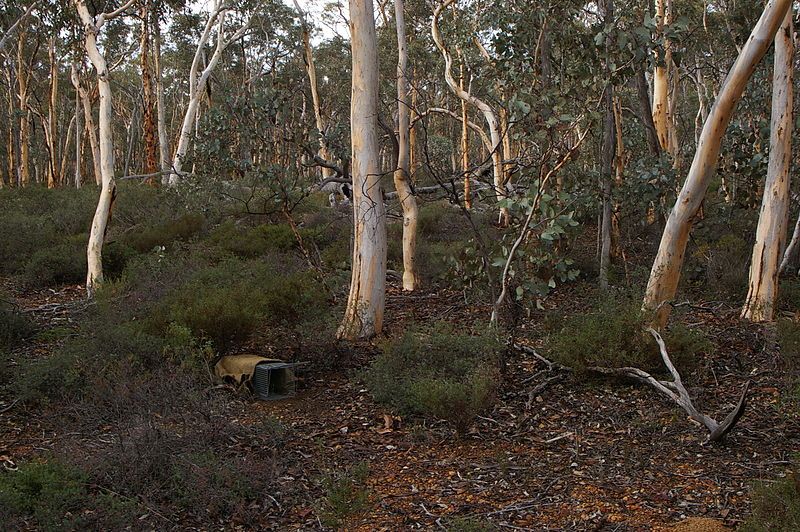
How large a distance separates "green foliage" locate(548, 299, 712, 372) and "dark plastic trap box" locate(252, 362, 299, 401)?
232 cm

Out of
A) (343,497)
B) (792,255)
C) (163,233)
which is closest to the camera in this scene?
(343,497)

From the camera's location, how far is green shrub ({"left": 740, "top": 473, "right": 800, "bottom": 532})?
10.3ft

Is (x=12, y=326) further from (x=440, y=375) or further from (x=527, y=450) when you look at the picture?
(x=527, y=450)

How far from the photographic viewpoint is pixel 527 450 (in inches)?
193

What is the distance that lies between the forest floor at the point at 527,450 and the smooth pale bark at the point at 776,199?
47.2 inches

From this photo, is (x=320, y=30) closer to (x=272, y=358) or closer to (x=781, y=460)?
(x=272, y=358)

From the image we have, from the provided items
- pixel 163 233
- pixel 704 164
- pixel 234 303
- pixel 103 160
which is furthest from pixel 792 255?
pixel 103 160

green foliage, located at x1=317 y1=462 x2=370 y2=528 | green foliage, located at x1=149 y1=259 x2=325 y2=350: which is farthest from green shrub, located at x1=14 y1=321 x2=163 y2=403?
green foliage, located at x1=317 y1=462 x2=370 y2=528

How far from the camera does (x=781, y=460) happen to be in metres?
4.38

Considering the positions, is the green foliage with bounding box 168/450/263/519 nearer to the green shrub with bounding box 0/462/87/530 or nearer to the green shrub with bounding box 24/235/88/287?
the green shrub with bounding box 0/462/87/530

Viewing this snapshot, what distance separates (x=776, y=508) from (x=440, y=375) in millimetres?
2620

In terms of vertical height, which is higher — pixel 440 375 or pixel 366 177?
pixel 366 177

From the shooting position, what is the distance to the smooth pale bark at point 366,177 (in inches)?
304

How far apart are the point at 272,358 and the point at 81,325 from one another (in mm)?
1988
